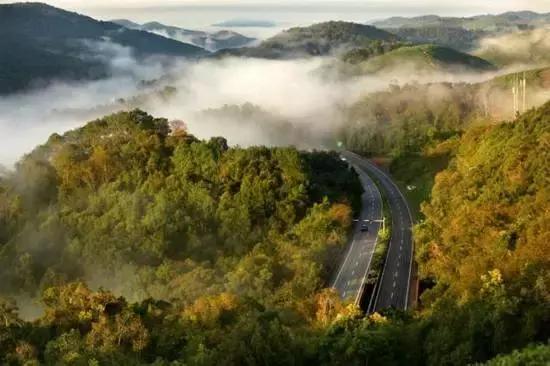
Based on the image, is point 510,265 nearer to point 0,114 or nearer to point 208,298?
point 208,298

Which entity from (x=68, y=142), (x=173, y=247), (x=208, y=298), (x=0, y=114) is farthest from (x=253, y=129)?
(x=0, y=114)

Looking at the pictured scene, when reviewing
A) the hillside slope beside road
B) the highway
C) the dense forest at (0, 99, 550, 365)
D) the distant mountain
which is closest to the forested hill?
the dense forest at (0, 99, 550, 365)

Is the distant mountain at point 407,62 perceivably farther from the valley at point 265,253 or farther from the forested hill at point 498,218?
A: the forested hill at point 498,218

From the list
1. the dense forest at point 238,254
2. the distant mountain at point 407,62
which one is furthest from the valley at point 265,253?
the distant mountain at point 407,62

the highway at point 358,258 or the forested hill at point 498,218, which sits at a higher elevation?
the forested hill at point 498,218

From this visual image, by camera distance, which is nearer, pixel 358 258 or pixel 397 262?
pixel 397 262

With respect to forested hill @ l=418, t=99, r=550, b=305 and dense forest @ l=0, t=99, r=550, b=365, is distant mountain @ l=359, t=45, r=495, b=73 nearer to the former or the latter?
dense forest @ l=0, t=99, r=550, b=365

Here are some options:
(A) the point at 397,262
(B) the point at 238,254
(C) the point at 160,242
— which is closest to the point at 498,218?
(A) the point at 397,262

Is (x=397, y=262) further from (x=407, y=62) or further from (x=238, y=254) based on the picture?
(x=407, y=62)
